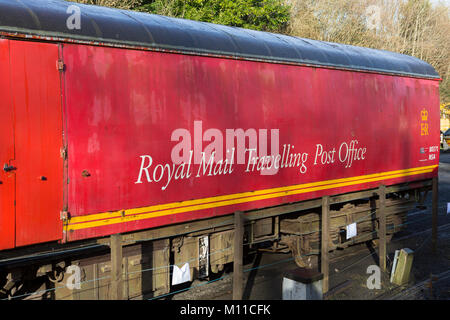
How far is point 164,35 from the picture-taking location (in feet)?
19.9

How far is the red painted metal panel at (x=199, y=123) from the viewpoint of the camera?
531cm

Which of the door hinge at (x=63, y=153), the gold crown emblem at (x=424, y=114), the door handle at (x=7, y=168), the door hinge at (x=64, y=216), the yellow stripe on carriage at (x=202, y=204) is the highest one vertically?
the gold crown emblem at (x=424, y=114)

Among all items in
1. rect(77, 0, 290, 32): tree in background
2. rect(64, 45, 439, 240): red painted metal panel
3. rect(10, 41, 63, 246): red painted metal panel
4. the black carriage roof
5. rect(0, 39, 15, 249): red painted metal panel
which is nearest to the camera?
rect(0, 39, 15, 249): red painted metal panel

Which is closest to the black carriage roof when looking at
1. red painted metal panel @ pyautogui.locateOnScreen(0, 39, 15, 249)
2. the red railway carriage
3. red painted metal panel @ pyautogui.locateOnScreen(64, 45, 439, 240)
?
the red railway carriage

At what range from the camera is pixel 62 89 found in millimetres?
5047

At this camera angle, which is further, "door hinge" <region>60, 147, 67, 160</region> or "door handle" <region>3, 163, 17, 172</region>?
"door hinge" <region>60, 147, 67, 160</region>

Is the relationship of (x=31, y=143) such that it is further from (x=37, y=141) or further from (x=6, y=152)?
(x=6, y=152)

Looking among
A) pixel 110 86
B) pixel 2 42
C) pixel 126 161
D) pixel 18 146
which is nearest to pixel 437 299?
pixel 126 161

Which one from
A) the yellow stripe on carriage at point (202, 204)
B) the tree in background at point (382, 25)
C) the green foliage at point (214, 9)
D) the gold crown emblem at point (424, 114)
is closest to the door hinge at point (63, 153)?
the yellow stripe on carriage at point (202, 204)

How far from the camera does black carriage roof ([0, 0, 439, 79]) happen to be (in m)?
4.91

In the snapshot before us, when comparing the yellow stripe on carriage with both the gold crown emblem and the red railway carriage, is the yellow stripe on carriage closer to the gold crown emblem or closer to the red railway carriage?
the red railway carriage

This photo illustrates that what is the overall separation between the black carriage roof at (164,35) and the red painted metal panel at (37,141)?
0.26 metres

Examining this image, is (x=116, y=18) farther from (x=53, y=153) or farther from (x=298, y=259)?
(x=298, y=259)

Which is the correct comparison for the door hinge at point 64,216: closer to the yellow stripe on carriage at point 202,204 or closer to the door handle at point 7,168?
the yellow stripe on carriage at point 202,204
